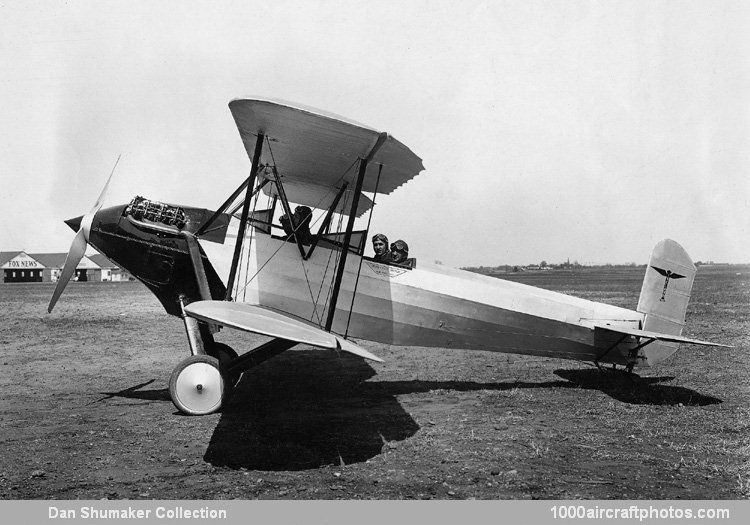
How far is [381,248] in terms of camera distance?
6.66 m

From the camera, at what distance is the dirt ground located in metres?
3.94

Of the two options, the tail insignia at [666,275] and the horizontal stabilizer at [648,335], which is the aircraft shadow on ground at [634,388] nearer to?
the horizontal stabilizer at [648,335]

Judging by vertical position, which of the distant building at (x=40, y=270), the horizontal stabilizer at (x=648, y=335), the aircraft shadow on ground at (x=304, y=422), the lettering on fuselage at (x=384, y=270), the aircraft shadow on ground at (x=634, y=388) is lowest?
the distant building at (x=40, y=270)

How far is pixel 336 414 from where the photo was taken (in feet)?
19.9

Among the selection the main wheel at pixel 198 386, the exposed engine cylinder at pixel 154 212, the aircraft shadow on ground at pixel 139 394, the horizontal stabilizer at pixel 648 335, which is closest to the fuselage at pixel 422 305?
the horizontal stabilizer at pixel 648 335

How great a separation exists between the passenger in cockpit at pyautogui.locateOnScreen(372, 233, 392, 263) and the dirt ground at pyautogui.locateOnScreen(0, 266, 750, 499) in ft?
6.14

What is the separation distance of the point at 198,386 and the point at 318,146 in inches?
112

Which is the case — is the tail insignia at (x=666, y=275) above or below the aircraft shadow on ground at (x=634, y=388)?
above

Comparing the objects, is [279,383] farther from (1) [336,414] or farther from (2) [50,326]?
(2) [50,326]

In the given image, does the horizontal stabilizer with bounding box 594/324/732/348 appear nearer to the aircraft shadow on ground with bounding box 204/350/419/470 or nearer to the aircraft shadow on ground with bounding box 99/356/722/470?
the aircraft shadow on ground with bounding box 99/356/722/470

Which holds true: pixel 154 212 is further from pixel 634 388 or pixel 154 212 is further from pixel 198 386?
pixel 634 388

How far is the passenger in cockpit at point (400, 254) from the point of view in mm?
6711

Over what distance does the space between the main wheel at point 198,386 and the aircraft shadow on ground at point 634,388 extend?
16.4 ft
